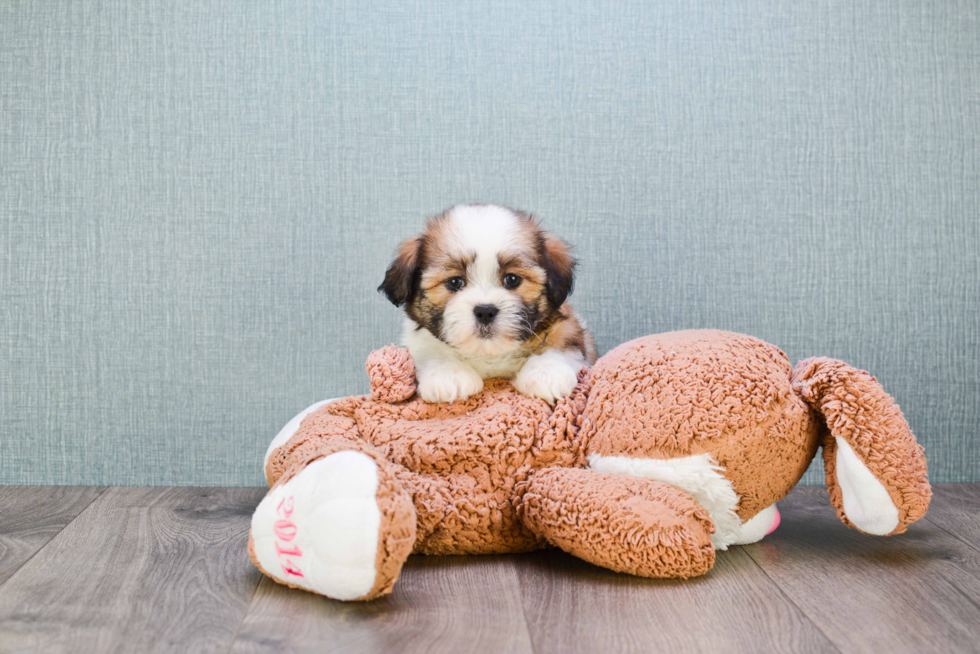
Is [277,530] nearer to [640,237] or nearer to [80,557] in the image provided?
[80,557]

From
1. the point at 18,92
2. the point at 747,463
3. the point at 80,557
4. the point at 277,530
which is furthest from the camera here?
the point at 18,92

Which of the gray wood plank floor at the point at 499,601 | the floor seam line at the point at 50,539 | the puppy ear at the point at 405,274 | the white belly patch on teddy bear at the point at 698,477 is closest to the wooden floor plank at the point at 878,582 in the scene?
the gray wood plank floor at the point at 499,601

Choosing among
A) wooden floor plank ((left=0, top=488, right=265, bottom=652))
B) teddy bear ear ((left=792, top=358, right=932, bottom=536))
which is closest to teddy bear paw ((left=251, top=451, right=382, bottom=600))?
wooden floor plank ((left=0, top=488, right=265, bottom=652))

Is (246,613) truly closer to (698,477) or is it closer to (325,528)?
(325,528)

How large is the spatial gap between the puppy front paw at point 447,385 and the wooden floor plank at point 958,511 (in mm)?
1100

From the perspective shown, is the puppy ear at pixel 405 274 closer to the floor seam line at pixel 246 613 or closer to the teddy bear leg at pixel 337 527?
the teddy bear leg at pixel 337 527

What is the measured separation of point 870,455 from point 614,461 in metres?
0.45

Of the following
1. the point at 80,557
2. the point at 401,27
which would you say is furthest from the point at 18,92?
the point at 80,557

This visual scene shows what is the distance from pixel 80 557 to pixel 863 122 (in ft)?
7.37

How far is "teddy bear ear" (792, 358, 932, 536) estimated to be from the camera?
1.41 m

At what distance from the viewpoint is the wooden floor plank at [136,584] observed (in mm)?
1170

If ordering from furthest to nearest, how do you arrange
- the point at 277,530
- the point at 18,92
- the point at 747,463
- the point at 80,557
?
the point at 18,92
the point at 80,557
the point at 747,463
the point at 277,530

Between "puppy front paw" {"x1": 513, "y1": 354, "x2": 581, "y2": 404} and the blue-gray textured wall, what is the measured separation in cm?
63

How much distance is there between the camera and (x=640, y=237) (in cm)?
226
